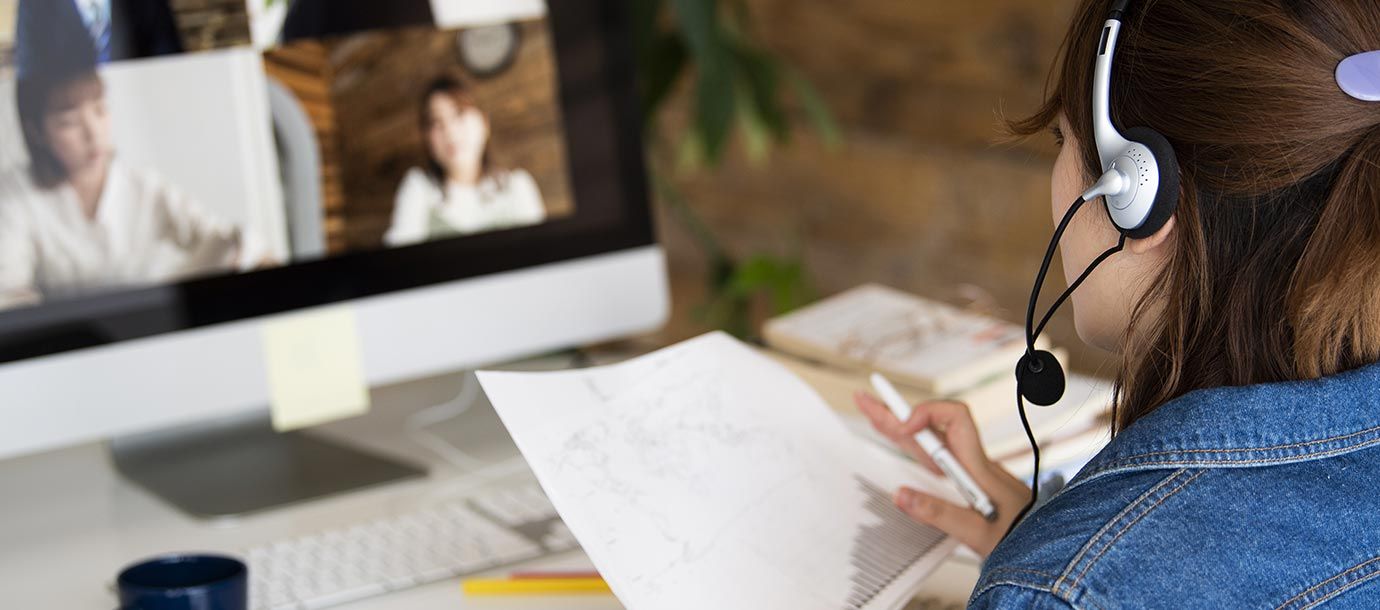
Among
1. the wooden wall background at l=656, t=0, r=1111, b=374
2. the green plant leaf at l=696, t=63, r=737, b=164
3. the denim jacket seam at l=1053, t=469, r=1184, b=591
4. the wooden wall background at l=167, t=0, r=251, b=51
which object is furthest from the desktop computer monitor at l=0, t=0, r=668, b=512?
the wooden wall background at l=656, t=0, r=1111, b=374

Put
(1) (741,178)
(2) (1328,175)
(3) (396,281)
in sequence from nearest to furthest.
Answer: (2) (1328,175), (3) (396,281), (1) (741,178)

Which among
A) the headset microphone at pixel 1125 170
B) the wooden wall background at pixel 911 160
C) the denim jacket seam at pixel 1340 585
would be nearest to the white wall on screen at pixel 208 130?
the headset microphone at pixel 1125 170

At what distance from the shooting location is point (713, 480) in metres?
0.77

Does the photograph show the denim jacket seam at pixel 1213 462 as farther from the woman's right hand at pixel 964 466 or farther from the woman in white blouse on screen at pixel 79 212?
the woman in white blouse on screen at pixel 79 212

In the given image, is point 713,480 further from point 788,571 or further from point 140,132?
point 140,132

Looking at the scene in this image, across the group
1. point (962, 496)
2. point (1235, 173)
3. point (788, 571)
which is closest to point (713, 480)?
point (788, 571)

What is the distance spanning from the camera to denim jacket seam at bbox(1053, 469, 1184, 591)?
0.58 metres

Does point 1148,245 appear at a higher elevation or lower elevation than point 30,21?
lower

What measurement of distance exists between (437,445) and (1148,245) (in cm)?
65

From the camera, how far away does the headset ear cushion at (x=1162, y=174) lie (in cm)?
63

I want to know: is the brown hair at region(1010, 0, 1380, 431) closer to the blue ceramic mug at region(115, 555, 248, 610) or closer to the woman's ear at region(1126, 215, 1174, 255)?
the woman's ear at region(1126, 215, 1174, 255)

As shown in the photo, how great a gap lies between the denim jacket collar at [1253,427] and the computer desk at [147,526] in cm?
25

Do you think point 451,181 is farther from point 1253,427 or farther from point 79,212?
point 1253,427

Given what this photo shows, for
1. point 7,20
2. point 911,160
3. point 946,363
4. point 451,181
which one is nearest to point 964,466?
point 946,363
